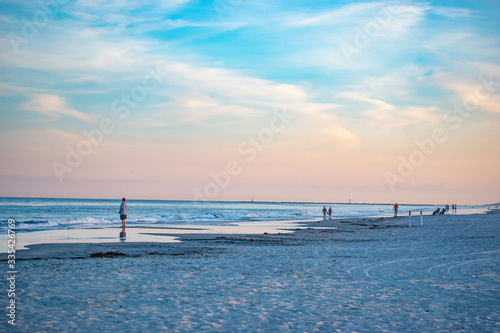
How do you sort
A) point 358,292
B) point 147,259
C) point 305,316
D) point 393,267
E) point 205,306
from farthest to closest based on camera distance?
point 147,259 < point 393,267 < point 358,292 < point 205,306 < point 305,316

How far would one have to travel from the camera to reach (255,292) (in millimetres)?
10914

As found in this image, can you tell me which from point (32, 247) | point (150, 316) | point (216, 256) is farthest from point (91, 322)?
point (32, 247)

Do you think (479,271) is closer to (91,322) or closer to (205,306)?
(205,306)

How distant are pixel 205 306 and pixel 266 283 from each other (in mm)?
3060

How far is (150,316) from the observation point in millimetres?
8531

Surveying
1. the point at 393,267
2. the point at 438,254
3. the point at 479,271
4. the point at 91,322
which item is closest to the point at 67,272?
the point at 91,322

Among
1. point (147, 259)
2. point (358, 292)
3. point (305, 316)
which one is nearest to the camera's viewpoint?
point (305, 316)

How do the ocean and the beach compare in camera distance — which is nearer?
the beach

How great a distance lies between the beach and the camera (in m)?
8.08

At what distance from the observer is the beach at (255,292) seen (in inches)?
318

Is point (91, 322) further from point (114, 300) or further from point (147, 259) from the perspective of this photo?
point (147, 259)

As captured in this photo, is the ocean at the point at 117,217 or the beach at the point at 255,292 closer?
the beach at the point at 255,292

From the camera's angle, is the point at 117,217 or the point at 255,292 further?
the point at 117,217

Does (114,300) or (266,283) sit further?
(266,283)
